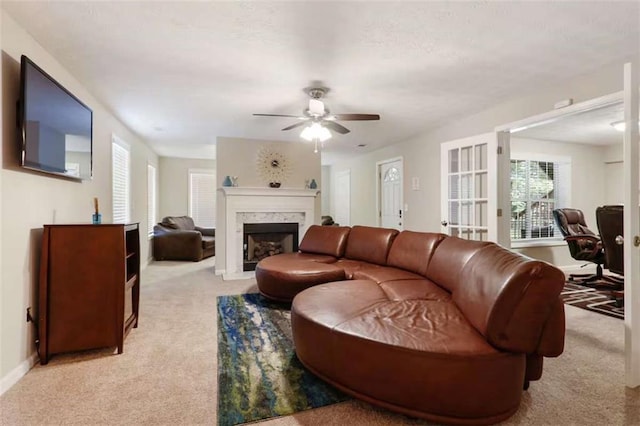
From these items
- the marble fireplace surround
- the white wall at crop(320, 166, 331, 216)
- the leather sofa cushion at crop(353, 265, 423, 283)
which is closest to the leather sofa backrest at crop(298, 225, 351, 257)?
the leather sofa cushion at crop(353, 265, 423, 283)

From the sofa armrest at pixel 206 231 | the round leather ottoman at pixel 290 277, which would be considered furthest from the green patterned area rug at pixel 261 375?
the sofa armrest at pixel 206 231

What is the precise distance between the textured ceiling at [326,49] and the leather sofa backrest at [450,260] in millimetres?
1466

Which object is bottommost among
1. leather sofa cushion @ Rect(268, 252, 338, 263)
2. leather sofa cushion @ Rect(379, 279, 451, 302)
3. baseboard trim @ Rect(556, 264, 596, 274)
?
baseboard trim @ Rect(556, 264, 596, 274)

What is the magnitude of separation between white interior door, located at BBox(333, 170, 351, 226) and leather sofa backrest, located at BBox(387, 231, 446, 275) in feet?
14.4

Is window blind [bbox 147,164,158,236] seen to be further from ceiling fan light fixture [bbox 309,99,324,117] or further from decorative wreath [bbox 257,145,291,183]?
ceiling fan light fixture [bbox 309,99,324,117]

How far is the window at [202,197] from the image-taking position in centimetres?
742

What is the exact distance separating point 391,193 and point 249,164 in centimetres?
276

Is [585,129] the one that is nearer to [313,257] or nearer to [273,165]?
[313,257]

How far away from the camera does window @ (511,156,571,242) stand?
5.30 m

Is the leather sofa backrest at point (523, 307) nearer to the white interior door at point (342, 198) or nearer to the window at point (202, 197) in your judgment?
the white interior door at point (342, 198)

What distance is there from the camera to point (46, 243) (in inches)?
82.5

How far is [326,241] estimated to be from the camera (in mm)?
4039

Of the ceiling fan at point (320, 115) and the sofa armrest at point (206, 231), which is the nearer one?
the ceiling fan at point (320, 115)

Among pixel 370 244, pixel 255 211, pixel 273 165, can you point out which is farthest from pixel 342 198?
pixel 370 244
